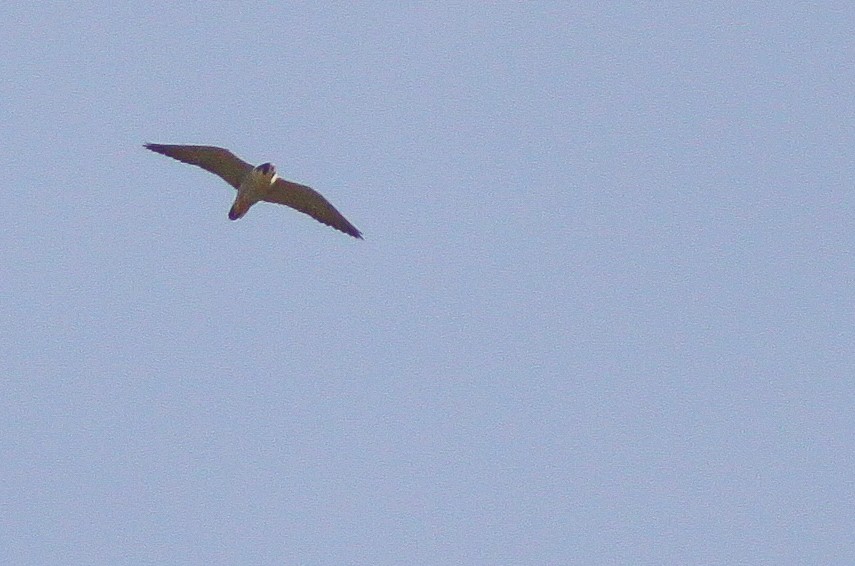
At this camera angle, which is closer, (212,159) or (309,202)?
(212,159)

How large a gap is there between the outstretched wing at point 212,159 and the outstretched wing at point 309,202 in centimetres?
61

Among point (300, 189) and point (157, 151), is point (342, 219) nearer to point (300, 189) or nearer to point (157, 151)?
point (300, 189)

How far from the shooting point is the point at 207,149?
30453 millimetres

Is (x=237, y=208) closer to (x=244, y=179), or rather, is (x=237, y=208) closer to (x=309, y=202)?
(x=244, y=179)

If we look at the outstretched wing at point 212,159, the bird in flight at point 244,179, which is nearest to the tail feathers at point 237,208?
the bird in flight at point 244,179

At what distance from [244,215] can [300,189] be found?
1059 millimetres

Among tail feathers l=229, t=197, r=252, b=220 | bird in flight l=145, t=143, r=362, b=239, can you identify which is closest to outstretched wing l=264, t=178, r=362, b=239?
bird in flight l=145, t=143, r=362, b=239

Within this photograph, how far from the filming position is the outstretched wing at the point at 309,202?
1223 inches

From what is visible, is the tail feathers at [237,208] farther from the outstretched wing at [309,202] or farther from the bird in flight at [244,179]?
the outstretched wing at [309,202]

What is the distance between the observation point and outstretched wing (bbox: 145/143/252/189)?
3045 cm

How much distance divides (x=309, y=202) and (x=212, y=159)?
187 centimetres

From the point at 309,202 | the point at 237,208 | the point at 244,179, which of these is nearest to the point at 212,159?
the point at 244,179

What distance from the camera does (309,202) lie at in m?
31.5

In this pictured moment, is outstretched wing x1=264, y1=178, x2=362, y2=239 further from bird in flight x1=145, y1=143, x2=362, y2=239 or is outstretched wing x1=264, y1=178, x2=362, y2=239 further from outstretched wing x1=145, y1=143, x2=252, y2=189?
outstretched wing x1=145, y1=143, x2=252, y2=189
